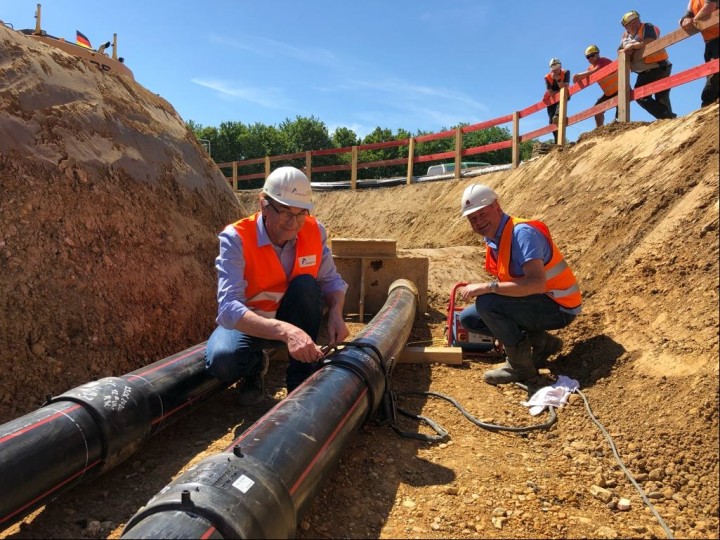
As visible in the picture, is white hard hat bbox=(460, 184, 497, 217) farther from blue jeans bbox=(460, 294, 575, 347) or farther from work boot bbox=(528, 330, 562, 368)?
work boot bbox=(528, 330, 562, 368)

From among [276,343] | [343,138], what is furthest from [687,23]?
[343,138]

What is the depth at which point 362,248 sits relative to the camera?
611 centimetres

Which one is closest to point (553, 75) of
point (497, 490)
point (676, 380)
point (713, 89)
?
point (713, 89)

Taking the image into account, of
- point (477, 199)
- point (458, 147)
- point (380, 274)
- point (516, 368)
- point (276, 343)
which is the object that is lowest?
point (516, 368)

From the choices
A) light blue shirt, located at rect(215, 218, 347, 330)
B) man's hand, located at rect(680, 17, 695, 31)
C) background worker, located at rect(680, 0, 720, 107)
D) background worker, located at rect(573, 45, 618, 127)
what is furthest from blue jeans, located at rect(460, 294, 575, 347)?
background worker, located at rect(573, 45, 618, 127)

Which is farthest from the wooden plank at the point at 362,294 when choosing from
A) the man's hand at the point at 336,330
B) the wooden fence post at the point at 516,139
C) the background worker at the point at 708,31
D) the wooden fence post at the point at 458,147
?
the wooden fence post at the point at 458,147

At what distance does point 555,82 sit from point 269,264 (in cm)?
867

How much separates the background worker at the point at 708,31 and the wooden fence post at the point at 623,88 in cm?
165

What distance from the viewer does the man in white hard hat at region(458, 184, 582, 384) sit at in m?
3.68

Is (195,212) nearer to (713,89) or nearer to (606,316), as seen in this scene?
(606,316)

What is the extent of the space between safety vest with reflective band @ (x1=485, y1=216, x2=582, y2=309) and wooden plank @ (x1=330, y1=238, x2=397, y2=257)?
226 centimetres

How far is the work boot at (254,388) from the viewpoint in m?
3.63

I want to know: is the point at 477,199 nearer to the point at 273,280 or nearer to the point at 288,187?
the point at 288,187

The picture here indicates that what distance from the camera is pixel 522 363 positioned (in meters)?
3.95
